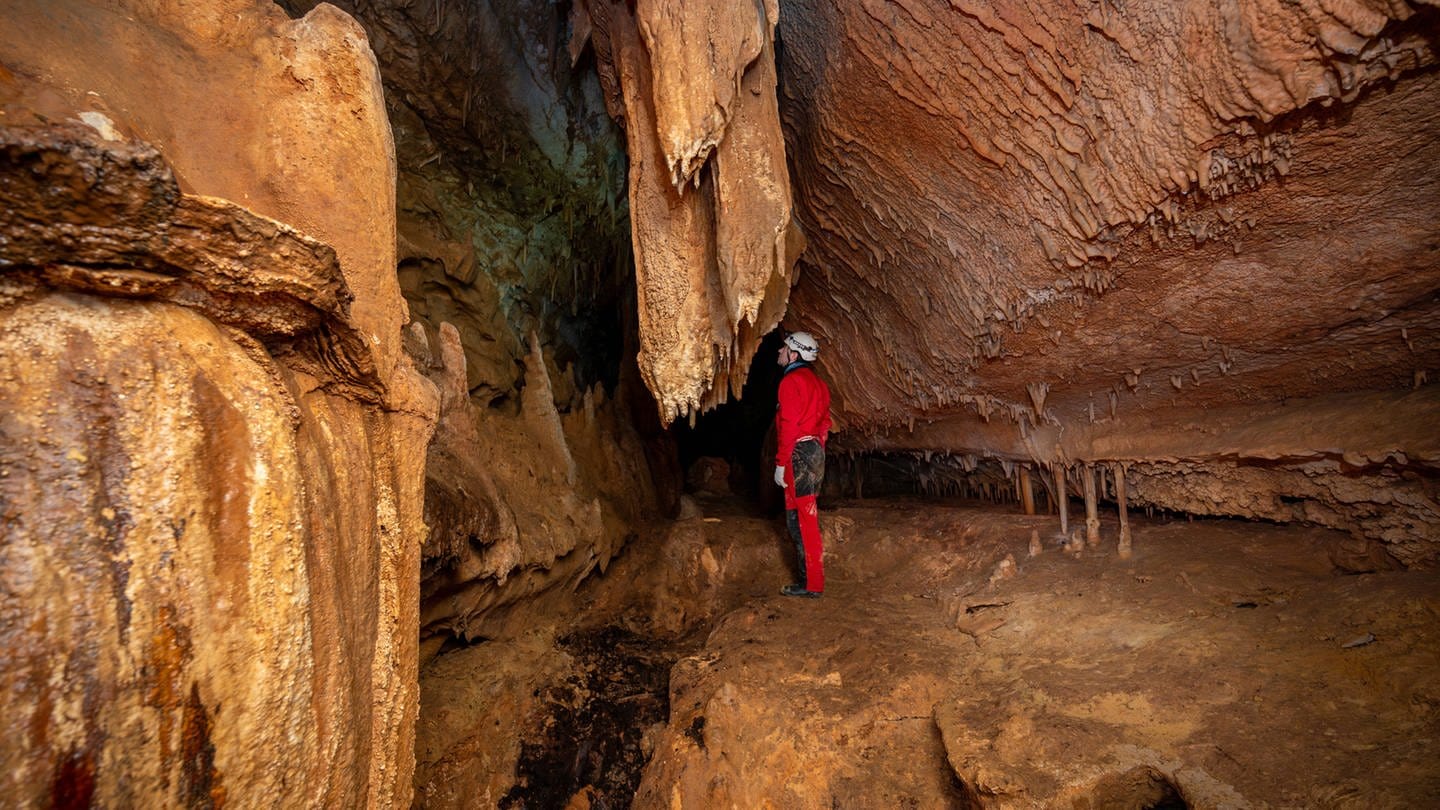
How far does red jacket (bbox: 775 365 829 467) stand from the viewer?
18.3ft

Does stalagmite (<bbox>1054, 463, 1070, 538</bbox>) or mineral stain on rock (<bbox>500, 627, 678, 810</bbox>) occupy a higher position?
stalagmite (<bbox>1054, 463, 1070, 538</bbox>)

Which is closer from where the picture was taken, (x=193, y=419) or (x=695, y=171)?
(x=193, y=419)

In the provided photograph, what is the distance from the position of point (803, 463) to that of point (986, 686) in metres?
2.34

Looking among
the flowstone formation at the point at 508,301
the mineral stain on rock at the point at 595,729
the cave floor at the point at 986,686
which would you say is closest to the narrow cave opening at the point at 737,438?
the flowstone formation at the point at 508,301

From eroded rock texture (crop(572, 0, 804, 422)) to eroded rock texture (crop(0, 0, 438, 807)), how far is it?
5.50 ft

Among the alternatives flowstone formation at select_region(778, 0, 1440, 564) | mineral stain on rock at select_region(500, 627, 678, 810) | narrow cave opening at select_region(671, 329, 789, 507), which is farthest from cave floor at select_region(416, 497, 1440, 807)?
narrow cave opening at select_region(671, 329, 789, 507)

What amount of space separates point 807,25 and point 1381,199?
11.5ft

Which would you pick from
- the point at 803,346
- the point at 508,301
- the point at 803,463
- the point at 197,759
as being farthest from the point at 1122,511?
the point at 197,759

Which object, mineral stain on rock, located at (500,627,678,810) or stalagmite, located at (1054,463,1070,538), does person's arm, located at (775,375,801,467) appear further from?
stalagmite, located at (1054,463,1070,538)

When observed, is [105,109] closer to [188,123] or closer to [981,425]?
[188,123]

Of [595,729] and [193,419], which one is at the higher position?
[193,419]

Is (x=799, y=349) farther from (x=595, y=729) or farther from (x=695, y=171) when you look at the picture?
(x=595, y=729)

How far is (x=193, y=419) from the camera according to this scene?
4.82 feet

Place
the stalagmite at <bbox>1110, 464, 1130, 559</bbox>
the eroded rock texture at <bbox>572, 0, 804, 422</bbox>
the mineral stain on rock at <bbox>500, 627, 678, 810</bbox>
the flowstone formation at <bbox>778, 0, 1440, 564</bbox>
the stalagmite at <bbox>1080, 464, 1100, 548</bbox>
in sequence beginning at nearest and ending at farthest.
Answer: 1. the flowstone formation at <bbox>778, 0, 1440, 564</bbox>
2. the eroded rock texture at <bbox>572, 0, 804, 422</bbox>
3. the mineral stain on rock at <bbox>500, 627, 678, 810</bbox>
4. the stalagmite at <bbox>1110, 464, 1130, 559</bbox>
5. the stalagmite at <bbox>1080, 464, 1100, 548</bbox>
